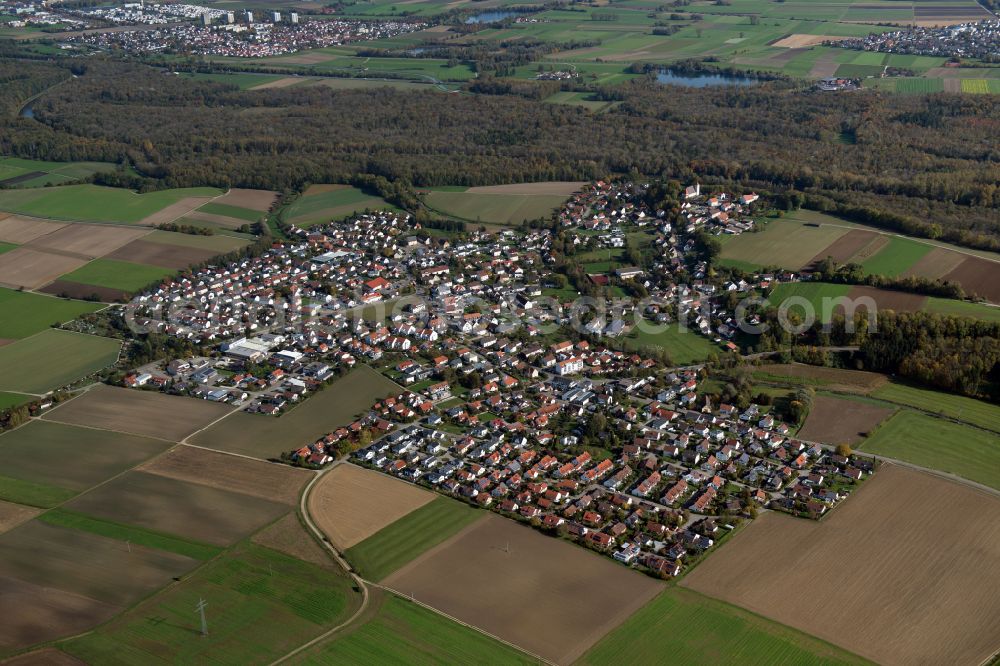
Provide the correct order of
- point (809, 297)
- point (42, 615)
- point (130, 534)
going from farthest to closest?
1. point (809, 297)
2. point (130, 534)
3. point (42, 615)

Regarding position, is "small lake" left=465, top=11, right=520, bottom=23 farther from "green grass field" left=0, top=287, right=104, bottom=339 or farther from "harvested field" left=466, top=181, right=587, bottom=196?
"green grass field" left=0, top=287, right=104, bottom=339

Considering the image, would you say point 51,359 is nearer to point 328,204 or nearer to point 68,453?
point 68,453

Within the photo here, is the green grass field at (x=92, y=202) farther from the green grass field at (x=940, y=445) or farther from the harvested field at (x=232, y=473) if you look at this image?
the green grass field at (x=940, y=445)

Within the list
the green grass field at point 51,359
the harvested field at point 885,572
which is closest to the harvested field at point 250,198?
the green grass field at point 51,359

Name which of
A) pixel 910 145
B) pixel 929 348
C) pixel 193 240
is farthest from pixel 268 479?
pixel 910 145

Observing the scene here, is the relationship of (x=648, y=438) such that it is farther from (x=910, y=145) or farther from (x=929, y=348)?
(x=910, y=145)

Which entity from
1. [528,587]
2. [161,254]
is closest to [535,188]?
[161,254]
